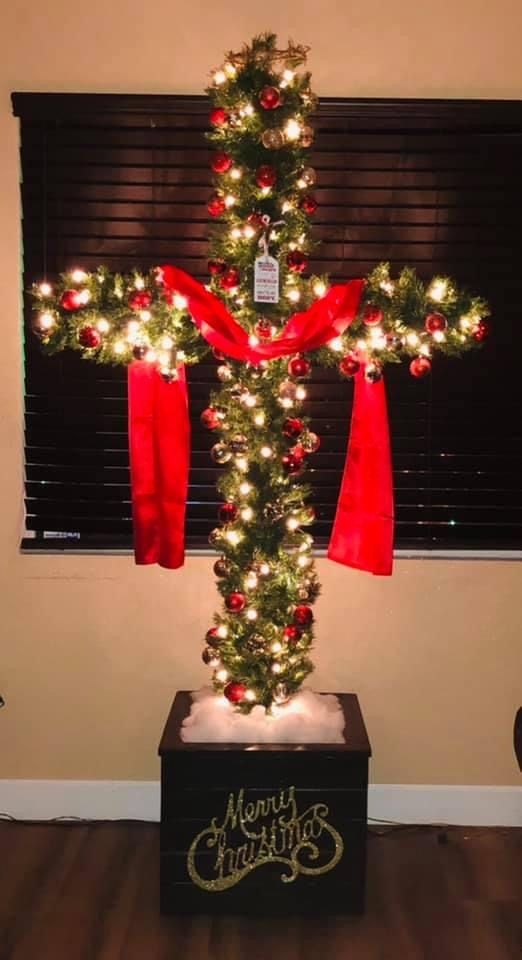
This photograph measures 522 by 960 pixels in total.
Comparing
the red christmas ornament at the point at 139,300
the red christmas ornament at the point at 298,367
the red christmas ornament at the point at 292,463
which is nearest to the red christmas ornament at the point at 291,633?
the red christmas ornament at the point at 292,463

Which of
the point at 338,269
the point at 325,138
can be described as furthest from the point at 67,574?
the point at 325,138

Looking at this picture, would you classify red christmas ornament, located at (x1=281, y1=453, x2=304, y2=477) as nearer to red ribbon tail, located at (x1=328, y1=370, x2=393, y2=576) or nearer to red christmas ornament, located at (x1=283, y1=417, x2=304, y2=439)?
red christmas ornament, located at (x1=283, y1=417, x2=304, y2=439)

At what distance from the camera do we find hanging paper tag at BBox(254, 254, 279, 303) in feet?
7.38

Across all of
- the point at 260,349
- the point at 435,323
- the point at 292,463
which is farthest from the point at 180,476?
the point at 435,323

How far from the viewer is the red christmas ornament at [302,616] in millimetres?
2396

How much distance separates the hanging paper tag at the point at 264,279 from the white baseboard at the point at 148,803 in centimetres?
166

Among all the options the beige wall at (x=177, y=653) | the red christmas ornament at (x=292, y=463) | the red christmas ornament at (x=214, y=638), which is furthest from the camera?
the beige wall at (x=177, y=653)

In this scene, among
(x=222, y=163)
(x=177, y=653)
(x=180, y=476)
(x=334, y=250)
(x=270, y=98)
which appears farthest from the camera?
(x=177, y=653)

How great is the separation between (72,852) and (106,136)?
223cm

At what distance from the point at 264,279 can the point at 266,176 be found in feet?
0.81

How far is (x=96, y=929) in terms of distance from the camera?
2357 mm

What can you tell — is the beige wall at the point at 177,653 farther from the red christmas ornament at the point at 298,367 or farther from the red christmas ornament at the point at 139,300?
the red christmas ornament at the point at 298,367

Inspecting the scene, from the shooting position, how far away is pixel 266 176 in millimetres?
2154

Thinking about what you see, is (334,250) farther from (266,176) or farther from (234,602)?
(234,602)
